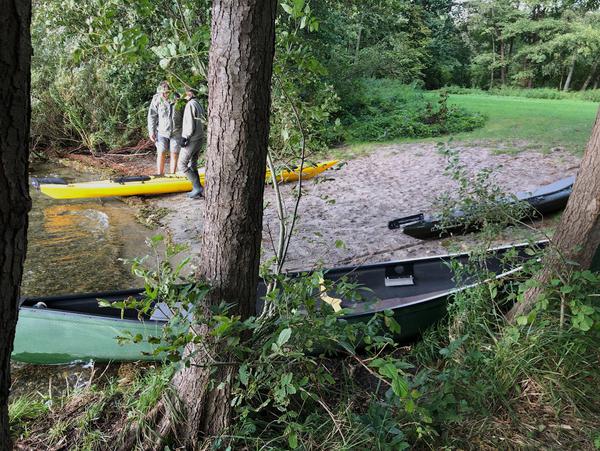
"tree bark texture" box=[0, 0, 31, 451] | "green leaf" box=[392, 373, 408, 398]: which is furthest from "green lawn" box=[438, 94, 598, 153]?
"tree bark texture" box=[0, 0, 31, 451]

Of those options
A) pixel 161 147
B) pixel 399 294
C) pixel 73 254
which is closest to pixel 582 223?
pixel 399 294

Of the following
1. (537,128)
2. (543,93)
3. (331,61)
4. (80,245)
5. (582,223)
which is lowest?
(80,245)

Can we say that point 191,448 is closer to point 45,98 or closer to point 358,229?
point 358,229

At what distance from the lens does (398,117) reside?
12836mm

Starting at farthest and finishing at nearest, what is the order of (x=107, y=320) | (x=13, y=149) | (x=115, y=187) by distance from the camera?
1. (x=115, y=187)
2. (x=107, y=320)
3. (x=13, y=149)

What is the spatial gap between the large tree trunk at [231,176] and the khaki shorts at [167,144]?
6626 millimetres

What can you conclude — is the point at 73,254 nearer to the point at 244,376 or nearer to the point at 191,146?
the point at 191,146

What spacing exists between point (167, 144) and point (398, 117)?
6.64 m

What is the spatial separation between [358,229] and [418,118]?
7.30m

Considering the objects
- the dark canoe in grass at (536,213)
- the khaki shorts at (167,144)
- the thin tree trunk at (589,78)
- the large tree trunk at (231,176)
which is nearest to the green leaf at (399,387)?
the large tree trunk at (231,176)

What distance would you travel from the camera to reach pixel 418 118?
12773 mm

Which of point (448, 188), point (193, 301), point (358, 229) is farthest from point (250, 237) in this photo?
point (448, 188)

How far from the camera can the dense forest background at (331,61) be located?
2500mm

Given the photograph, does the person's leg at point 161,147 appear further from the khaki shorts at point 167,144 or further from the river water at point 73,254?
the river water at point 73,254
